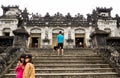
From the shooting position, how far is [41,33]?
95.7ft

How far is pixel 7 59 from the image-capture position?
885 cm

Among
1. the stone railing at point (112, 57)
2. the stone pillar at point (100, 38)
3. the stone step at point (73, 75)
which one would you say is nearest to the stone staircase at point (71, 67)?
the stone step at point (73, 75)

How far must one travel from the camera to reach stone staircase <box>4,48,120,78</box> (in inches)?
304

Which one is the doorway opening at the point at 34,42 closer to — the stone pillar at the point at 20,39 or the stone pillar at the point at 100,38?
the stone pillar at the point at 20,39

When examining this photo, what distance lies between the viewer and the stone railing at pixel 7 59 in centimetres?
792

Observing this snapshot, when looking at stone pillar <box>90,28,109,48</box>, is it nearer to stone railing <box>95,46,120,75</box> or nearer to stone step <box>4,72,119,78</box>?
stone railing <box>95,46,120,75</box>

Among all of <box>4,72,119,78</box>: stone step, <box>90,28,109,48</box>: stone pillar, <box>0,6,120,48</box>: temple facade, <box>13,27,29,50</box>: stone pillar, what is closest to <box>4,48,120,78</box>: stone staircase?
<box>4,72,119,78</box>: stone step

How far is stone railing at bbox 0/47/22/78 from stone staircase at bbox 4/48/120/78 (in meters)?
0.22

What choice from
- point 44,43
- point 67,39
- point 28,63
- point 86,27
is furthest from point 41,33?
point 28,63

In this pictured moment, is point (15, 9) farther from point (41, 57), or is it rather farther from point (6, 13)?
point (41, 57)

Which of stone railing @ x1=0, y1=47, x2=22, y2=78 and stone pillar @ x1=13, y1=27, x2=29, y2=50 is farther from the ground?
stone pillar @ x1=13, y1=27, x2=29, y2=50

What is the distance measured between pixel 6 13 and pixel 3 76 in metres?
28.5

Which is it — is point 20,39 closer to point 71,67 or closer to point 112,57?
point 71,67

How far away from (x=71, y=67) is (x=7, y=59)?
3013 millimetres
